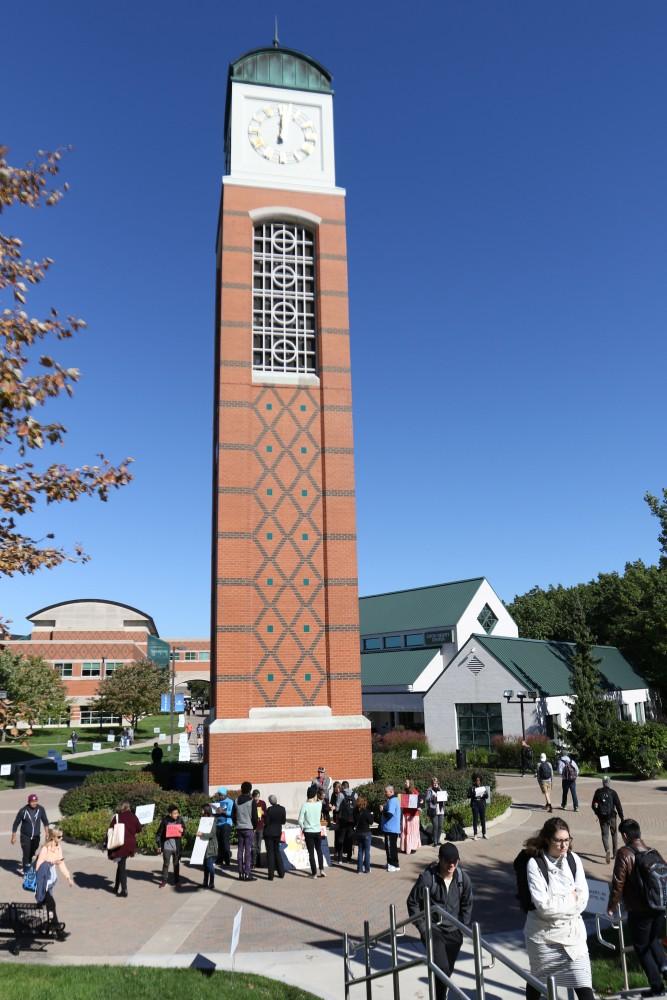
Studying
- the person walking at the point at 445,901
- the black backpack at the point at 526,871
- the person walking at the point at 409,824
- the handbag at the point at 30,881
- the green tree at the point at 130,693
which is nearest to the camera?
the black backpack at the point at 526,871

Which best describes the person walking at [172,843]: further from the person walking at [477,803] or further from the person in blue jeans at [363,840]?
the person walking at [477,803]

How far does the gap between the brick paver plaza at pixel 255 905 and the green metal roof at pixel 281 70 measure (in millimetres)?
26495

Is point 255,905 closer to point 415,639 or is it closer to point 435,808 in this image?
point 435,808

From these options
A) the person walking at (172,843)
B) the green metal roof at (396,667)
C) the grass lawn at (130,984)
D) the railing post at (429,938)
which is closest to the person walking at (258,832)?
the person walking at (172,843)

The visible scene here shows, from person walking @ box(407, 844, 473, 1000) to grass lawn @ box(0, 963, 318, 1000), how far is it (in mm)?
2077

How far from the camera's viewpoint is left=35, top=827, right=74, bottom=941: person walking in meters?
11.0

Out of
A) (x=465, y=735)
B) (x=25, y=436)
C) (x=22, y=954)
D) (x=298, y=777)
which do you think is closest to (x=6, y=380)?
(x=25, y=436)

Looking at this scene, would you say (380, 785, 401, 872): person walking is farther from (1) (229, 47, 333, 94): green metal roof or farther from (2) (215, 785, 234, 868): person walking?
(1) (229, 47, 333, 94): green metal roof

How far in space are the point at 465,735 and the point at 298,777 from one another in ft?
68.8

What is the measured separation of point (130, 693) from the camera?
2456 inches

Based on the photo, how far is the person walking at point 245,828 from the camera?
49.7 feet

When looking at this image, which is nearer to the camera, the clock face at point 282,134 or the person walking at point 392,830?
the person walking at point 392,830

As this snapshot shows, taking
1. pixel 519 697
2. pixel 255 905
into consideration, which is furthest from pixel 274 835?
pixel 519 697

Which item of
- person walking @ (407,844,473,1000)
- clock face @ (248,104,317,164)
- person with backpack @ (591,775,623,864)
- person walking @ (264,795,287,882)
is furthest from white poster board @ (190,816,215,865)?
clock face @ (248,104,317,164)
